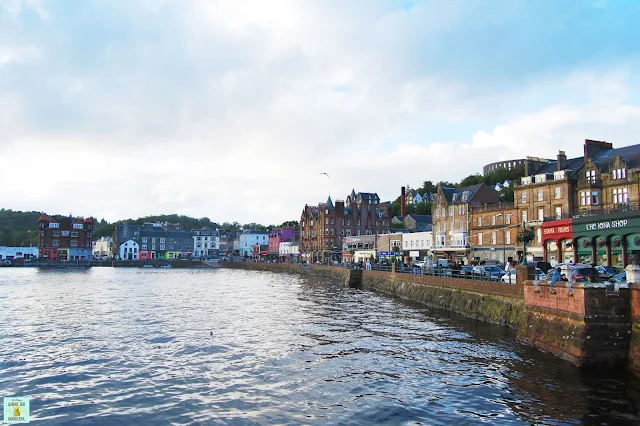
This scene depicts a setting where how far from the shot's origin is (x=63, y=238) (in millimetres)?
149125

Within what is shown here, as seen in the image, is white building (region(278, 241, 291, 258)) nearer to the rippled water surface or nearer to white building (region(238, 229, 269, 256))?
white building (region(238, 229, 269, 256))

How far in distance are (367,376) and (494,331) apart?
1169 centimetres

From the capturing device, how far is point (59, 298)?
4694cm

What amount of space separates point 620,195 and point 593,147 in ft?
31.9

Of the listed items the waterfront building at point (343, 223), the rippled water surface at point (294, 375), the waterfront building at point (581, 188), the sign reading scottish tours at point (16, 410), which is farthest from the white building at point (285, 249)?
the sign reading scottish tours at point (16, 410)

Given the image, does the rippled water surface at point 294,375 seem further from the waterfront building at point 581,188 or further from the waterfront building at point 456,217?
the waterfront building at point 456,217

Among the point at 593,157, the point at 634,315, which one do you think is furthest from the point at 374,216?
the point at 634,315

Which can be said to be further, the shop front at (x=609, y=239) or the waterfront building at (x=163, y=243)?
the waterfront building at (x=163, y=243)

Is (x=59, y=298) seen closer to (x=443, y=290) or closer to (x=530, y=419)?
(x=443, y=290)

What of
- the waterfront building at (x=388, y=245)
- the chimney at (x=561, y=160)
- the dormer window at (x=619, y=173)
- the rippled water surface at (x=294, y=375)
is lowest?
the rippled water surface at (x=294, y=375)

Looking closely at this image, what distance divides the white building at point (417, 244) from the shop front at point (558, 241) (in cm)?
2605

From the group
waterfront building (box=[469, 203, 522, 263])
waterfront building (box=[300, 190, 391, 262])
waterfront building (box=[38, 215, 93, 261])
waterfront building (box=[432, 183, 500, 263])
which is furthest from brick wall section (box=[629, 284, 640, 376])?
waterfront building (box=[38, 215, 93, 261])

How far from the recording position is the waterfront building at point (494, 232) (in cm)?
6366

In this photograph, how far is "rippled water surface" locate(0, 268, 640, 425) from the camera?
48.4 feet
